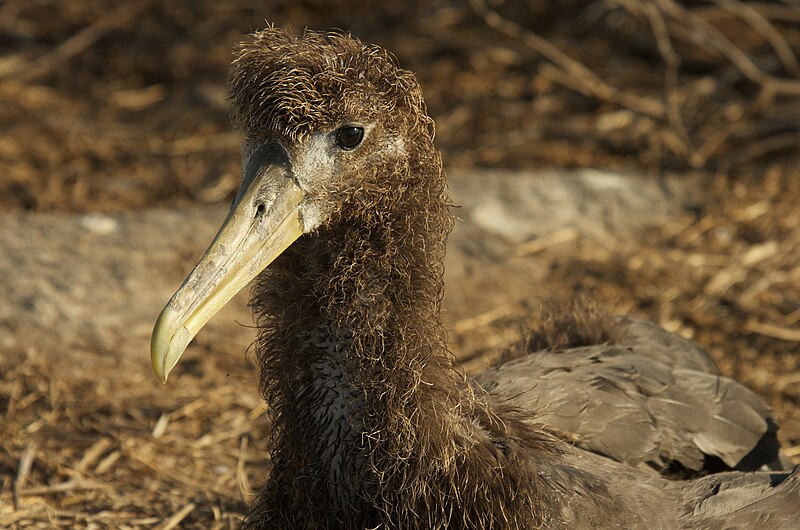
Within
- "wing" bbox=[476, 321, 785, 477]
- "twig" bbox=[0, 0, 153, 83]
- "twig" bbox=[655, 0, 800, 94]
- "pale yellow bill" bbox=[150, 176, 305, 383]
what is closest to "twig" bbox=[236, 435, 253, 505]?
"wing" bbox=[476, 321, 785, 477]

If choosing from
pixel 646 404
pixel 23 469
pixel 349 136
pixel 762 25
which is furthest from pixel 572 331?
pixel 762 25

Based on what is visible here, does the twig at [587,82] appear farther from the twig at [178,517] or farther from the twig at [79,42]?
the twig at [178,517]

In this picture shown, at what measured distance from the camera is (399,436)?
3002 mm

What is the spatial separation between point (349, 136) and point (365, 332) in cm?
52

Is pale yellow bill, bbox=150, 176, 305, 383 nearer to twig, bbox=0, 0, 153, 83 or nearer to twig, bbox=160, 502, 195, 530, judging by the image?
twig, bbox=160, 502, 195, 530

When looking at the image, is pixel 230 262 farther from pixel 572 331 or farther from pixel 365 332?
pixel 572 331

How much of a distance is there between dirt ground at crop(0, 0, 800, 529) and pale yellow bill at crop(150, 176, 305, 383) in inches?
Result: 61.6

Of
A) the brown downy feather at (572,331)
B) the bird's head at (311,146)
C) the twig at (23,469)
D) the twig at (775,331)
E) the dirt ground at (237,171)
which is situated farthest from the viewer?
the twig at (775,331)

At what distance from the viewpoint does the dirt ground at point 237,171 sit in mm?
4785

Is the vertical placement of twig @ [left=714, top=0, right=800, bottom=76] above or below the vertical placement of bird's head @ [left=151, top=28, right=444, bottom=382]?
above

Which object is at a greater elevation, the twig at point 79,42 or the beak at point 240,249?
the twig at point 79,42

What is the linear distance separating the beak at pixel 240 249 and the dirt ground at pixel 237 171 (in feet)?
4.93

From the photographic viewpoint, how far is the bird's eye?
9.69ft

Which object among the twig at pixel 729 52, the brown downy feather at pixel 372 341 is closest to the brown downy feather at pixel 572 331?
the brown downy feather at pixel 372 341
